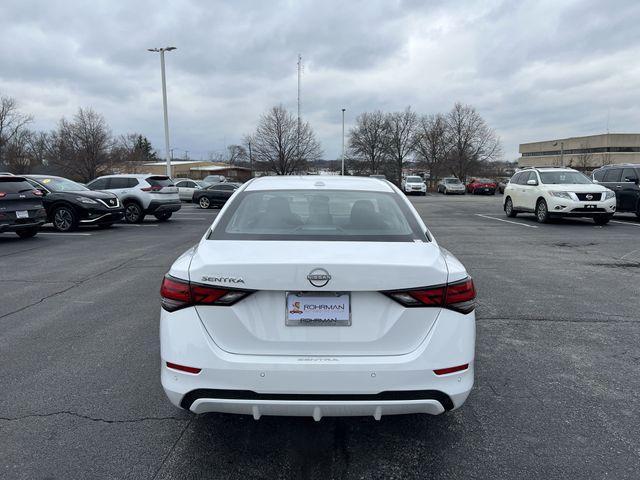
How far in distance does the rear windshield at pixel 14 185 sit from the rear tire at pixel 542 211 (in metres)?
15.2

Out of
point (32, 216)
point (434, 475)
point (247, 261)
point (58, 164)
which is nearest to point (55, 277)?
point (32, 216)

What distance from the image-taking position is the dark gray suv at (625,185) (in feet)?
51.0

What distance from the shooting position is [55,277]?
7.65 meters

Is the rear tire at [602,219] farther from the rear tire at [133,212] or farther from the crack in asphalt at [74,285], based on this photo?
the rear tire at [133,212]

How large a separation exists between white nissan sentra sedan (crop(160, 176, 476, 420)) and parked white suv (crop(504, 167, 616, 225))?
13.8 metres

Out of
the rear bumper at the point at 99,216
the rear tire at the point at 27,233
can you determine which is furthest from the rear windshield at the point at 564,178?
the rear tire at the point at 27,233

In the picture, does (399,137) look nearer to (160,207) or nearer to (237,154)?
(237,154)

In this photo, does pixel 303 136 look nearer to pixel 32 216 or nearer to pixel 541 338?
pixel 32 216

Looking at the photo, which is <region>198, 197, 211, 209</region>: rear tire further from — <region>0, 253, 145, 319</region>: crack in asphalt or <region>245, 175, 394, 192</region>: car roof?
<region>245, 175, 394, 192</region>: car roof

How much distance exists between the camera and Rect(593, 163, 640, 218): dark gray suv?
15552 mm

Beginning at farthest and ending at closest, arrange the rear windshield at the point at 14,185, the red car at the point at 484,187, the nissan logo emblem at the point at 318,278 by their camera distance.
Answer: the red car at the point at 484,187, the rear windshield at the point at 14,185, the nissan logo emblem at the point at 318,278

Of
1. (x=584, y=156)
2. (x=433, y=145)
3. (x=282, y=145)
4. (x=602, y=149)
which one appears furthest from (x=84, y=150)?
(x=602, y=149)

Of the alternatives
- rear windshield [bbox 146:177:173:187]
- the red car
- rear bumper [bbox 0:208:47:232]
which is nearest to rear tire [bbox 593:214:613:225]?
rear windshield [bbox 146:177:173:187]

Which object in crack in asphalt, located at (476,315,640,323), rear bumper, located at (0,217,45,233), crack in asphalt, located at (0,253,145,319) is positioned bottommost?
crack in asphalt, located at (476,315,640,323)
